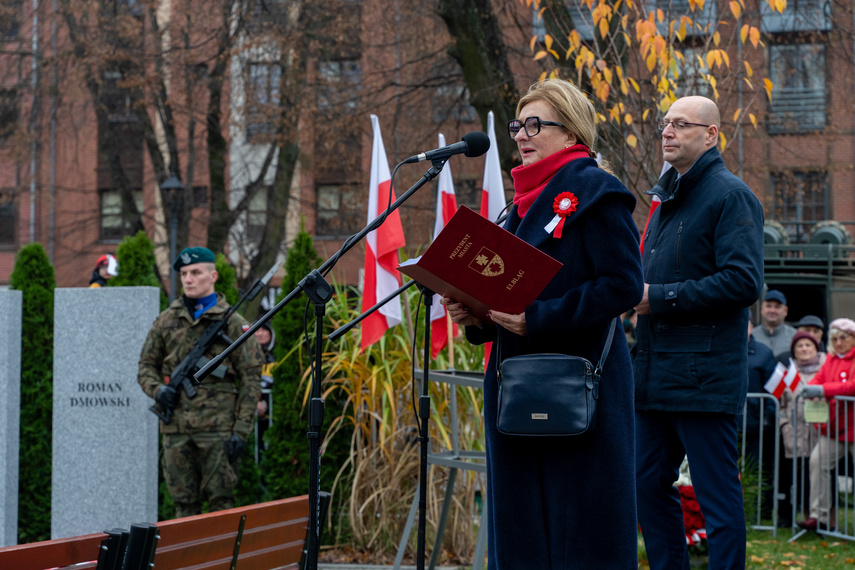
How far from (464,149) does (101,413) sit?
5.19 m

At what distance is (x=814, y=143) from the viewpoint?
26.2 m

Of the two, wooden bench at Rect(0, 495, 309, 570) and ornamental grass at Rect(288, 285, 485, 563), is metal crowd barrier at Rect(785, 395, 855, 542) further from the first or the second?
wooden bench at Rect(0, 495, 309, 570)

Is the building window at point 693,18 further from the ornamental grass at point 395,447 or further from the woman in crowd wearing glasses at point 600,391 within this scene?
the woman in crowd wearing glasses at point 600,391

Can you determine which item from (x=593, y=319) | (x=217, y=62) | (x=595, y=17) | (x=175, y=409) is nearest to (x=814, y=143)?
(x=217, y=62)

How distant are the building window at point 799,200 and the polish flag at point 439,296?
14.8 metres

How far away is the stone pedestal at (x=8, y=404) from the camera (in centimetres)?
807

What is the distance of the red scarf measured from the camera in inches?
129

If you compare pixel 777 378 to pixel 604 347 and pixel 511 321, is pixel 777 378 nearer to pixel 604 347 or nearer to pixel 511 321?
pixel 604 347

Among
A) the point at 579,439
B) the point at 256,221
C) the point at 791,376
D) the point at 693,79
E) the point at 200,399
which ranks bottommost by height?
the point at 200,399

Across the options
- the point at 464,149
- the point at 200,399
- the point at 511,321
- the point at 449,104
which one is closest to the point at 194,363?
the point at 200,399

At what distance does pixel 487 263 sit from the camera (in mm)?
2971

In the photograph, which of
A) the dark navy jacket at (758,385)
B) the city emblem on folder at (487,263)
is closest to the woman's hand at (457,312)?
the city emblem on folder at (487,263)

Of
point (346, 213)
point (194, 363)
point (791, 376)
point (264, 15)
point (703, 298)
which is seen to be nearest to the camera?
point (703, 298)

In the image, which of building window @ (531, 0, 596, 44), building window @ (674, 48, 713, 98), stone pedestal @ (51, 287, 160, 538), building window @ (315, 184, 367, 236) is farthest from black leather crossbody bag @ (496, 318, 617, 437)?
building window @ (315, 184, 367, 236)
